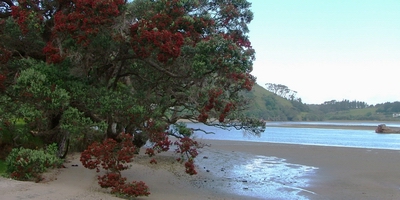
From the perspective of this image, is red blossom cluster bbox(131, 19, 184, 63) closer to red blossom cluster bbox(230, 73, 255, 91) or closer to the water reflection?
red blossom cluster bbox(230, 73, 255, 91)

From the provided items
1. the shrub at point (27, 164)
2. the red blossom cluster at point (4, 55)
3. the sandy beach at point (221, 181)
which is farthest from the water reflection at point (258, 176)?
the red blossom cluster at point (4, 55)

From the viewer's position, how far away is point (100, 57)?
1111cm

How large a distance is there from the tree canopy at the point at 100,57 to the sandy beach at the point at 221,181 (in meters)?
1.51

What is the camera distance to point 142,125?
11.5 metres

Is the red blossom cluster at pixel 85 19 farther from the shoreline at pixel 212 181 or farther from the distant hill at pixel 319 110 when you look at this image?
the distant hill at pixel 319 110

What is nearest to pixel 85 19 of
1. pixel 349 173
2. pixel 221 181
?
pixel 221 181

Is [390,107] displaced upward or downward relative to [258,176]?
upward

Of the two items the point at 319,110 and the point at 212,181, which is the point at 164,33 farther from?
the point at 319,110

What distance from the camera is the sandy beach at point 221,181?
903 centimetres

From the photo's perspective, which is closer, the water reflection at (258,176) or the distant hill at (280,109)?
the water reflection at (258,176)

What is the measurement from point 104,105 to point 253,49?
22.0 ft

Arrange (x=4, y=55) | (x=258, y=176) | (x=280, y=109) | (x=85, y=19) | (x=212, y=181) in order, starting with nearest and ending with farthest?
(x=85, y=19)
(x=4, y=55)
(x=212, y=181)
(x=258, y=176)
(x=280, y=109)

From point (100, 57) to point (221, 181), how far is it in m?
6.14

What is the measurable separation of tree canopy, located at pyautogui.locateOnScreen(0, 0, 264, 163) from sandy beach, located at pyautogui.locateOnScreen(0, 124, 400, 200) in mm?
1507
